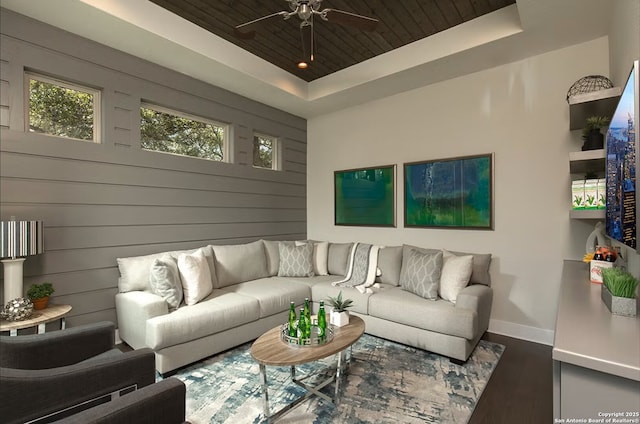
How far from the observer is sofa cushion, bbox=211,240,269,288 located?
11.6 feet

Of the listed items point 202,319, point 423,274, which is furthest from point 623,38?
point 202,319

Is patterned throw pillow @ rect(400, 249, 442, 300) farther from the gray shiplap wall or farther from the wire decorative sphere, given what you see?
the gray shiplap wall

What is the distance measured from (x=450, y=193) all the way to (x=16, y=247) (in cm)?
408

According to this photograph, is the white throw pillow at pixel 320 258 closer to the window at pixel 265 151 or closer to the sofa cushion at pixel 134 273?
the window at pixel 265 151

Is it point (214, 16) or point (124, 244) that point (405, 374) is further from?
point (214, 16)

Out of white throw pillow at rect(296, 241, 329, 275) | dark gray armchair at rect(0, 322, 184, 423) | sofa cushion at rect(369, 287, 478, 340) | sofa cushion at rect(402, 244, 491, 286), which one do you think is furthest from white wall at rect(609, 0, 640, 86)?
white throw pillow at rect(296, 241, 329, 275)

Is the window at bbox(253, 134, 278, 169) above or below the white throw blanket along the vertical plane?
above

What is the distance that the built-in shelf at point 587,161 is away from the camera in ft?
7.42

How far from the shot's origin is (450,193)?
12.1 ft

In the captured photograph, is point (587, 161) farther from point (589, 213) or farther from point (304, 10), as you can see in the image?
point (304, 10)

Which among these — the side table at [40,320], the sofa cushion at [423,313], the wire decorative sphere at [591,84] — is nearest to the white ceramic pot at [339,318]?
the sofa cushion at [423,313]

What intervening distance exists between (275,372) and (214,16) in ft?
10.8

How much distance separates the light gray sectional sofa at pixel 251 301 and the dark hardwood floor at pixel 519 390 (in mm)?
318

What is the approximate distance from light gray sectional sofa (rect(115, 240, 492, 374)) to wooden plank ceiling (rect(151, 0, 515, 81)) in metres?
2.34
